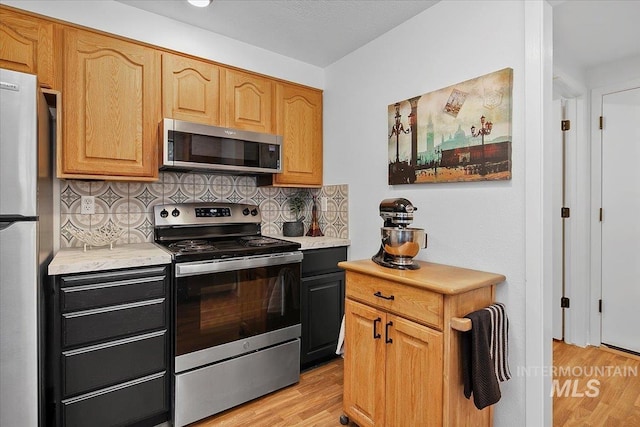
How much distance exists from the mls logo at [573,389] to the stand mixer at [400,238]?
4.75 ft

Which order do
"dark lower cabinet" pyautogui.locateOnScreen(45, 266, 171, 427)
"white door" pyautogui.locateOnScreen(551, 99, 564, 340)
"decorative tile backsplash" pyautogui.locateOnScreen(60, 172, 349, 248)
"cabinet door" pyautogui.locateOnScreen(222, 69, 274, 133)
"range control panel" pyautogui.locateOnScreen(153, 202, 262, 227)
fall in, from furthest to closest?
"white door" pyautogui.locateOnScreen(551, 99, 564, 340), "cabinet door" pyautogui.locateOnScreen(222, 69, 274, 133), "range control panel" pyautogui.locateOnScreen(153, 202, 262, 227), "decorative tile backsplash" pyautogui.locateOnScreen(60, 172, 349, 248), "dark lower cabinet" pyautogui.locateOnScreen(45, 266, 171, 427)

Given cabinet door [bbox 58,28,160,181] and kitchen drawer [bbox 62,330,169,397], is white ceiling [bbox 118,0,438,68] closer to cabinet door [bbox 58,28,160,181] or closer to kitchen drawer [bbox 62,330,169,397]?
cabinet door [bbox 58,28,160,181]

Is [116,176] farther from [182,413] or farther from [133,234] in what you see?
[182,413]

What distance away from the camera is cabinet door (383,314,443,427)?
1.36 m

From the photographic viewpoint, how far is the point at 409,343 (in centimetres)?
149

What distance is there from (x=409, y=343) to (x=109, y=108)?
2.11 metres

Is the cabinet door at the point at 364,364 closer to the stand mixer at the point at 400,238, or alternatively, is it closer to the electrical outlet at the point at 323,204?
the stand mixer at the point at 400,238

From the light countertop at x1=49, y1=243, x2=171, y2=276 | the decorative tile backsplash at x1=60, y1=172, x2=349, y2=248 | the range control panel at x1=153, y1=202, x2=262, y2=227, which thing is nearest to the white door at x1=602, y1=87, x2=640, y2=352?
the decorative tile backsplash at x1=60, y1=172, x2=349, y2=248

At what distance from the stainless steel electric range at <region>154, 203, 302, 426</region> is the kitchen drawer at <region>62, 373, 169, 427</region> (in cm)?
10

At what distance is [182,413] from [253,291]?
0.75 m

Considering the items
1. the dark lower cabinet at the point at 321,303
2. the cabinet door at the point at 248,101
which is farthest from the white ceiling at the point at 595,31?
the dark lower cabinet at the point at 321,303

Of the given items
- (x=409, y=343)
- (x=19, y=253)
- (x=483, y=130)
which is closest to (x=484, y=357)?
(x=409, y=343)

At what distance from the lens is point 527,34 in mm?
1536

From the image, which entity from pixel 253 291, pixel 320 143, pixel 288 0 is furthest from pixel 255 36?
pixel 253 291
